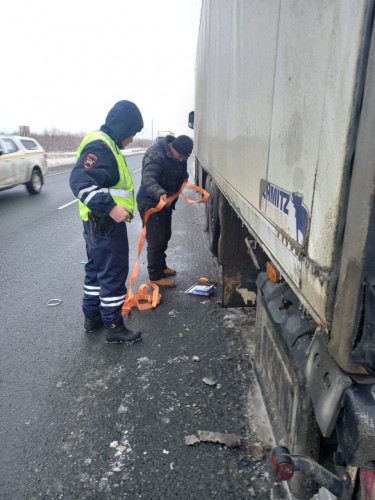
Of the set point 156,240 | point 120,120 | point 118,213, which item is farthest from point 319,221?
point 156,240

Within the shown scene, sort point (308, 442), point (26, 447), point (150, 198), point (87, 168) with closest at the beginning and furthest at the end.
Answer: point (308, 442) < point (26, 447) < point (87, 168) < point (150, 198)

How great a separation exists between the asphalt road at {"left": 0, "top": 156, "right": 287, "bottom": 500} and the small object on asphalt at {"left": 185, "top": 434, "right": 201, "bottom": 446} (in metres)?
0.03

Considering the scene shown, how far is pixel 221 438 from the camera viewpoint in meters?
2.30

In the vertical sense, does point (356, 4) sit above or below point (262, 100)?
above

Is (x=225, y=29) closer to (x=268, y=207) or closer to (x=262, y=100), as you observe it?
(x=262, y=100)

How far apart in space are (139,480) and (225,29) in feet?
10.9

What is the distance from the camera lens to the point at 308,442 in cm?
140

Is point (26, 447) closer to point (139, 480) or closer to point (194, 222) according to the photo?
point (139, 480)

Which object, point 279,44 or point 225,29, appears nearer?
point 279,44

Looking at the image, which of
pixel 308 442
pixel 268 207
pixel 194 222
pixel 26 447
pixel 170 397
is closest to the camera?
pixel 308 442

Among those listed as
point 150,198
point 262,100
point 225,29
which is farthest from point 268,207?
point 150,198

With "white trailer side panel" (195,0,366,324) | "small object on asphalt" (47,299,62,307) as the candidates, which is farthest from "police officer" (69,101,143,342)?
"white trailer side panel" (195,0,366,324)

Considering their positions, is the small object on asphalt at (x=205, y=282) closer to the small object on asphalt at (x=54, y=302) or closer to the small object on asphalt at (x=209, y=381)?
the small object on asphalt at (x=54, y=302)

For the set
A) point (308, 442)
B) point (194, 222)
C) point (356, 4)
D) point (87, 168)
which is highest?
point (356, 4)
